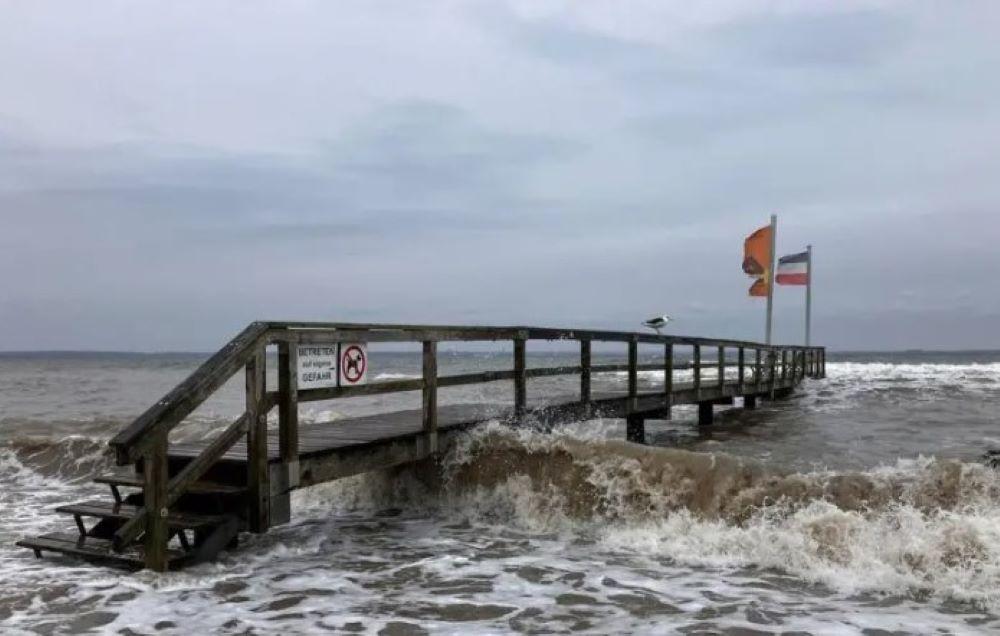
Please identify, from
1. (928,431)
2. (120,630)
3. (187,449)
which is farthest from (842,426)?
(120,630)

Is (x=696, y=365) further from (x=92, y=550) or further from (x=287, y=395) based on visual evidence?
(x=92, y=550)

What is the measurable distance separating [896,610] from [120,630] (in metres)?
4.46

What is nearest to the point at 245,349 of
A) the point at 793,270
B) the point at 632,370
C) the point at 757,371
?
the point at 632,370

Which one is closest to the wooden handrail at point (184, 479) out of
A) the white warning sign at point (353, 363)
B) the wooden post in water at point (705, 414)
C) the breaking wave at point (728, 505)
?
the white warning sign at point (353, 363)

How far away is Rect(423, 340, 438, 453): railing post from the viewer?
7352 millimetres

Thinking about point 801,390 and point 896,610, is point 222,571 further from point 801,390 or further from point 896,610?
point 801,390

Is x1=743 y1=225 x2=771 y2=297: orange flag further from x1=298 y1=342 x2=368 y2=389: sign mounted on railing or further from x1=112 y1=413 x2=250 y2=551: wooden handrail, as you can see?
x1=112 y1=413 x2=250 y2=551: wooden handrail

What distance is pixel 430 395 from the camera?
7.43 m

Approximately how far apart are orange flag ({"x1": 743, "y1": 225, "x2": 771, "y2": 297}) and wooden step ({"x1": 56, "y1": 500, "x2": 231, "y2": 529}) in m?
20.7

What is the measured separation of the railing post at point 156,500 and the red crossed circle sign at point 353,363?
160 cm

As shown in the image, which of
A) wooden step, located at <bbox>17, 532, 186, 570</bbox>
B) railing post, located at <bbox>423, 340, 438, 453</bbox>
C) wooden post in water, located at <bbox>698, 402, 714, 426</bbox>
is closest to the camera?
wooden step, located at <bbox>17, 532, 186, 570</bbox>

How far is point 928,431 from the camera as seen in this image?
43.9ft

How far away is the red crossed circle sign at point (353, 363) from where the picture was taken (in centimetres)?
638

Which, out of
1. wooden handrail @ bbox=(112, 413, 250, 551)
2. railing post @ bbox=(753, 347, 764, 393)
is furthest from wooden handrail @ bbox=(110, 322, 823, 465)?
railing post @ bbox=(753, 347, 764, 393)
